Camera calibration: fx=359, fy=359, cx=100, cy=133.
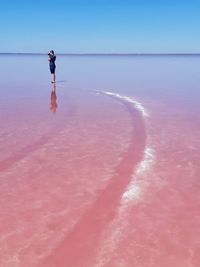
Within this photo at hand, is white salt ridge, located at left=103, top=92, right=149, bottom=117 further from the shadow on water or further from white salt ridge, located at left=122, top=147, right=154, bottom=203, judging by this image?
the shadow on water

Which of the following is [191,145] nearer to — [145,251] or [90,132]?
[90,132]

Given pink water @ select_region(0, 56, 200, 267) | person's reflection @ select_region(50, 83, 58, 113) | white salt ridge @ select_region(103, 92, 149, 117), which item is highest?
pink water @ select_region(0, 56, 200, 267)

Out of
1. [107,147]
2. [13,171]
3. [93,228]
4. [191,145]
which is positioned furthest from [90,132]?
[93,228]

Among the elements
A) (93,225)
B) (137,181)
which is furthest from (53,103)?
(93,225)

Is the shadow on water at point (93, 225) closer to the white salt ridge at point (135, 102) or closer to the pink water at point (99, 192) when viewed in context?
the pink water at point (99, 192)

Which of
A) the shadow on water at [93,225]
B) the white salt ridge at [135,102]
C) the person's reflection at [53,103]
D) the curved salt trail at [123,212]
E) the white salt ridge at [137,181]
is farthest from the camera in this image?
the person's reflection at [53,103]

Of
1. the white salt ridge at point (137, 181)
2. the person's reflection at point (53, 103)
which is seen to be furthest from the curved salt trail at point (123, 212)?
the person's reflection at point (53, 103)

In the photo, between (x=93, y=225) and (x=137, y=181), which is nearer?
(x=93, y=225)

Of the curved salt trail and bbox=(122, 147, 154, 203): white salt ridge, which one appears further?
bbox=(122, 147, 154, 203): white salt ridge

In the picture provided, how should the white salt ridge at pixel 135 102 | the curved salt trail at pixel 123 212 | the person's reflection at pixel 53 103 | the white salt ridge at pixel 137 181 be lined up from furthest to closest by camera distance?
the person's reflection at pixel 53 103
the white salt ridge at pixel 135 102
the white salt ridge at pixel 137 181
the curved salt trail at pixel 123 212

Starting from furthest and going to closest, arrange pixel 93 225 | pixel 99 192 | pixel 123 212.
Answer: pixel 99 192
pixel 123 212
pixel 93 225

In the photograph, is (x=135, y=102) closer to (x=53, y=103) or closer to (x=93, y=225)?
(x=53, y=103)

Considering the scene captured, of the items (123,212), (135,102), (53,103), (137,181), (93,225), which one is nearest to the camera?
(93,225)

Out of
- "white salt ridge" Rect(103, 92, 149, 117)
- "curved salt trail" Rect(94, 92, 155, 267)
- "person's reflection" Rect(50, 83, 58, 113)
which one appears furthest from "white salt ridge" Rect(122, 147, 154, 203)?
"person's reflection" Rect(50, 83, 58, 113)
